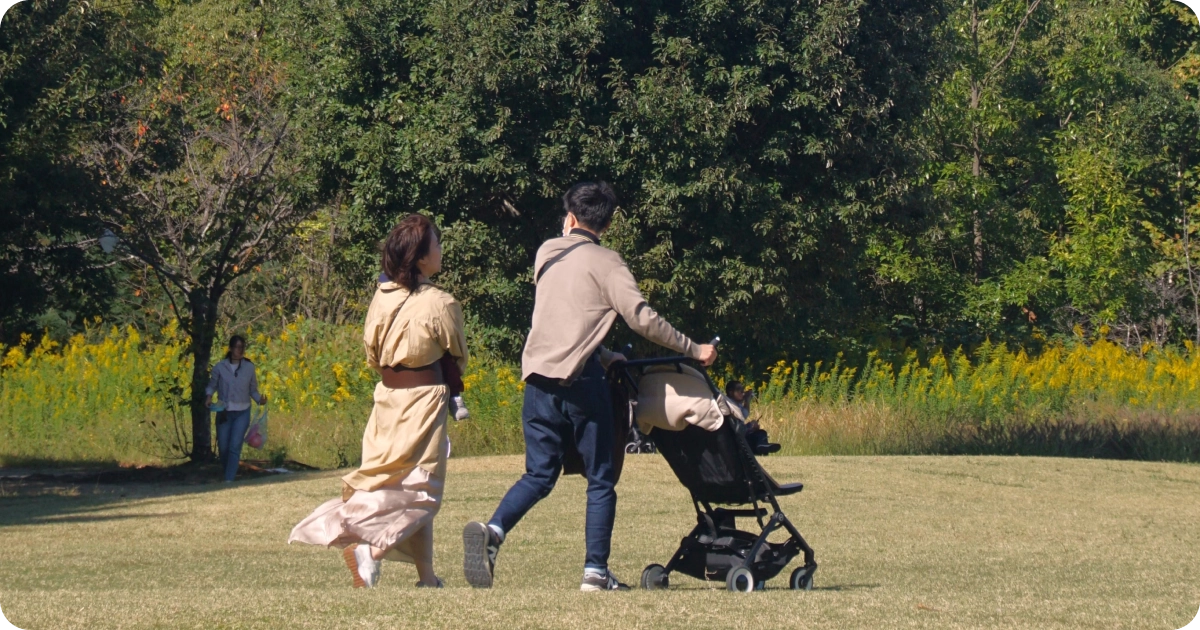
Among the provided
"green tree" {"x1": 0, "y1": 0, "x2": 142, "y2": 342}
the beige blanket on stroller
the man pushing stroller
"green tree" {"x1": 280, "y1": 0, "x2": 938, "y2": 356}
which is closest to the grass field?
the man pushing stroller

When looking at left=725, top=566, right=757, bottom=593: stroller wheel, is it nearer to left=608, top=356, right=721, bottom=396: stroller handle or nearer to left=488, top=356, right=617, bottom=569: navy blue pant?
left=488, top=356, right=617, bottom=569: navy blue pant

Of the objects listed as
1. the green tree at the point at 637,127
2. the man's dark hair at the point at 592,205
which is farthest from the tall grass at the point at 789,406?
the man's dark hair at the point at 592,205

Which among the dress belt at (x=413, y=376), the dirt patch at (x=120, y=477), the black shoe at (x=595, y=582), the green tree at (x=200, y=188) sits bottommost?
the dirt patch at (x=120, y=477)

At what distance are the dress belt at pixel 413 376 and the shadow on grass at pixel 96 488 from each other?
6247 mm

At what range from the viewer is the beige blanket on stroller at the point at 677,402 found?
6.76 metres

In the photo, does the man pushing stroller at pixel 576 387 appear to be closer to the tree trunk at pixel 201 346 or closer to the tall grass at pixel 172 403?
the tall grass at pixel 172 403

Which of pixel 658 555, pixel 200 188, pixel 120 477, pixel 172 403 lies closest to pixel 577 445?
pixel 658 555

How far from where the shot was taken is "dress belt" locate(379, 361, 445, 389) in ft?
22.7

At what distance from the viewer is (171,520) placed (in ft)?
39.5

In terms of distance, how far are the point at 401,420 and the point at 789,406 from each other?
14188 millimetres

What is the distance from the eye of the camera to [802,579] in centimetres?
733

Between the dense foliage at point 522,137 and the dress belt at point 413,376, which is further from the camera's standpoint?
the dense foliage at point 522,137

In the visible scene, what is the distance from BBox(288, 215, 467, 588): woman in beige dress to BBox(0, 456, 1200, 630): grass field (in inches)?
16.3

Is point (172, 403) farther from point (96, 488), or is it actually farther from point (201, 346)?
point (96, 488)
